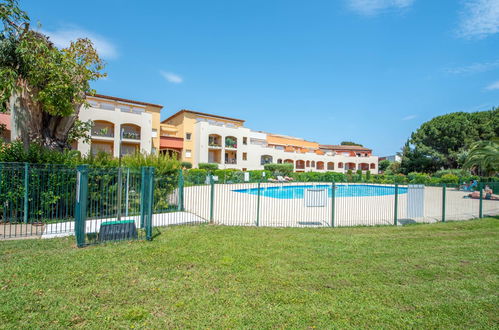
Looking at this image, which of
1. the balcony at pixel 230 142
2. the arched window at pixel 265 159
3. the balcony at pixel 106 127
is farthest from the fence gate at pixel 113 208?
the arched window at pixel 265 159

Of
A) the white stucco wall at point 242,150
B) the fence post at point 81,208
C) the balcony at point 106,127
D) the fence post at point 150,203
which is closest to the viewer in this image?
the fence post at point 81,208

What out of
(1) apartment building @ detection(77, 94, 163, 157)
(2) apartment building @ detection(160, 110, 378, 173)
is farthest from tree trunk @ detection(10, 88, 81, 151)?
(2) apartment building @ detection(160, 110, 378, 173)

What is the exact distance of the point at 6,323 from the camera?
9.26 ft

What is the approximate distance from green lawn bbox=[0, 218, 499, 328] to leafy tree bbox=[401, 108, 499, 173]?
136 feet

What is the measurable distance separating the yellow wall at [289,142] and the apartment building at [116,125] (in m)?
25.9

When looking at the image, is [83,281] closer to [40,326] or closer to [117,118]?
[40,326]

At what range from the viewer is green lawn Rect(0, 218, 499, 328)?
301 cm

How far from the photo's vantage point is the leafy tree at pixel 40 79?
782 centimetres

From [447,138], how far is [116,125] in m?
46.5

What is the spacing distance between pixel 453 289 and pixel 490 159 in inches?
520

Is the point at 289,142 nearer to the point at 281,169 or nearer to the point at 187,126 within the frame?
the point at 281,169

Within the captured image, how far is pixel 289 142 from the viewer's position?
178 feet

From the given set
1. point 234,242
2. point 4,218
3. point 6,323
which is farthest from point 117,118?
point 6,323

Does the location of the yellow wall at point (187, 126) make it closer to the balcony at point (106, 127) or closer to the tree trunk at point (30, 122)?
the balcony at point (106, 127)
